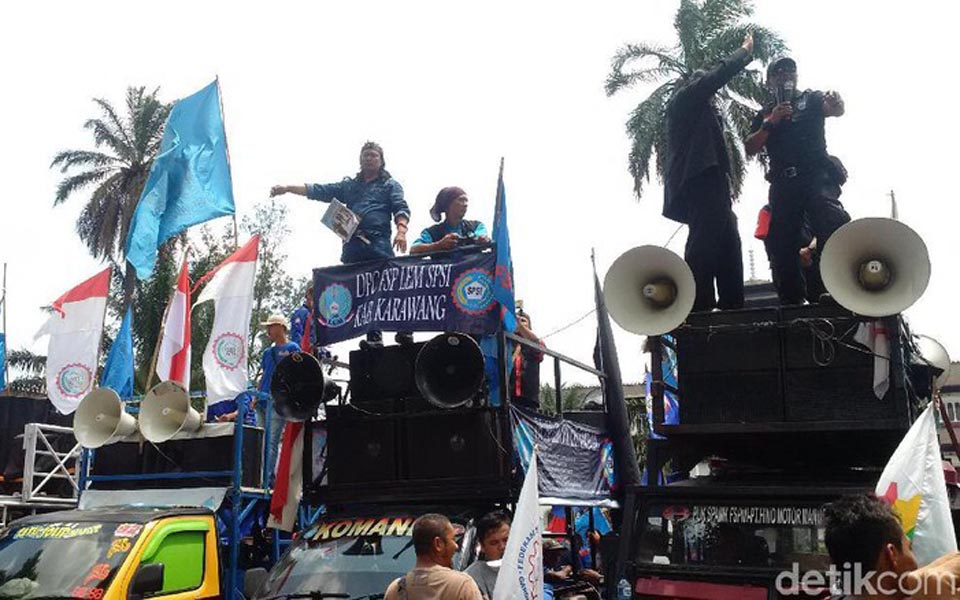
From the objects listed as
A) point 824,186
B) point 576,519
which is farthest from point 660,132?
point 824,186

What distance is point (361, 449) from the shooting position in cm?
728

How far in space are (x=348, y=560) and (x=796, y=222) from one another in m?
4.11

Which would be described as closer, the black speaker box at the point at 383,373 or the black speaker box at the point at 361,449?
the black speaker box at the point at 361,449

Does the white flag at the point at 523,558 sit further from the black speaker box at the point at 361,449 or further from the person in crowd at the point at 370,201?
the person in crowd at the point at 370,201

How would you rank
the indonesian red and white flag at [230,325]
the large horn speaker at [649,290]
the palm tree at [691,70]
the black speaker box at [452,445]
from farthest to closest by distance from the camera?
the palm tree at [691,70], the indonesian red and white flag at [230,325], the black speaker box at [452,445], the large horn speaker at [649,290]

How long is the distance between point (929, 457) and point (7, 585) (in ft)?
20.1

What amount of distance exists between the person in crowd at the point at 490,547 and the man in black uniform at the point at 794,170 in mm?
2923

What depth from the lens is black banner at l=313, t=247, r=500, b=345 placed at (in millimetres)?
7270

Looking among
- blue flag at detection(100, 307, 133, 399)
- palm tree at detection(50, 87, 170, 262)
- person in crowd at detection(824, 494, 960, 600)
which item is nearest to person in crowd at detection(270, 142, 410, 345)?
blue flag at detection(100, 307, 133, 399)

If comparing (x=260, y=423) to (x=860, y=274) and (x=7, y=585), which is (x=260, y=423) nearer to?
(x=7, y=585)

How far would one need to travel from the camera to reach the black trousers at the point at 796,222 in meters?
6.58

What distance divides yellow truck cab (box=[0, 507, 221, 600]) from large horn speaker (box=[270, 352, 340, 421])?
121 centimetres

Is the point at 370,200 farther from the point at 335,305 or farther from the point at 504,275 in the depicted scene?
the point at 504,275

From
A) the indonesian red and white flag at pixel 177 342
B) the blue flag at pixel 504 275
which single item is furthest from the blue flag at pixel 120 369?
the blue flag at pixel 504 275
